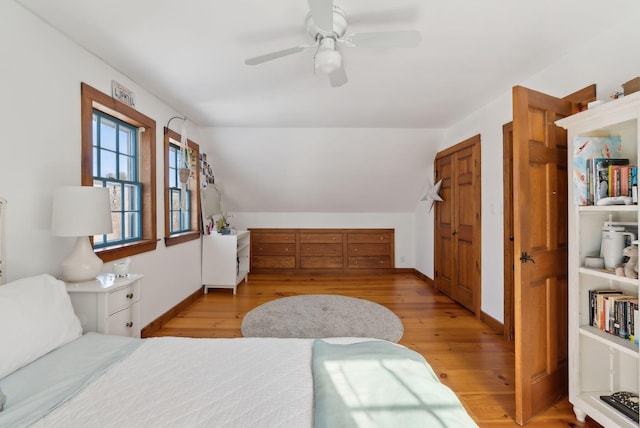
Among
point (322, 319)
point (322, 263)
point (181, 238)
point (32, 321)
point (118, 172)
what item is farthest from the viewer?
point (322, 263)

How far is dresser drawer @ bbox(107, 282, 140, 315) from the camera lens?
5.40 ft

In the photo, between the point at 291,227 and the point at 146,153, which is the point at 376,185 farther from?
the point at 146,153

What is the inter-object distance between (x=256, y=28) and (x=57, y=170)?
1576 millimetres

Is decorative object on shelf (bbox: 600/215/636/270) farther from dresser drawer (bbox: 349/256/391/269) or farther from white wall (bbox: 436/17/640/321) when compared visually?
dresser drawer (bbox: 349/256/391/269)

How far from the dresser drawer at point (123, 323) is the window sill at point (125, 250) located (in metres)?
0.59

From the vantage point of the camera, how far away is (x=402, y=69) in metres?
2.22

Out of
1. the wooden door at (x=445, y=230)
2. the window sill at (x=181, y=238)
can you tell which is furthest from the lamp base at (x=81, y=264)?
the wooden door at (x=445, y=230)

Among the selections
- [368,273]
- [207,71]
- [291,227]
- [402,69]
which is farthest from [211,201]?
[402,69]

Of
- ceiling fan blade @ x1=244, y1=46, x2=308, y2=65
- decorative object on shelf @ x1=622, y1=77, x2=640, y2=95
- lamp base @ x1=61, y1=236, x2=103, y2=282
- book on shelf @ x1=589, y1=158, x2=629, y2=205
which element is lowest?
lamp base @ x1=61, y1=236, x2=103, y2=282

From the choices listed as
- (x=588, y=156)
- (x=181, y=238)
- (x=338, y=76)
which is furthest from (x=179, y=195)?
(x=588, y=156)

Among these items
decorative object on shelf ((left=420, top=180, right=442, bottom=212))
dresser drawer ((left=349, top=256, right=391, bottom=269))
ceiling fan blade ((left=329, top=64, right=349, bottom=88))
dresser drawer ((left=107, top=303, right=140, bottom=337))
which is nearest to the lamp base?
dresser drawer ((left=107, top=303, right=140, bottom=337))

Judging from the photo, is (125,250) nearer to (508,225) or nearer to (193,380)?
(193,380)

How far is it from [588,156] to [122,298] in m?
2.94

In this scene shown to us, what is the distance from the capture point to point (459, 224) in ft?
12.0
